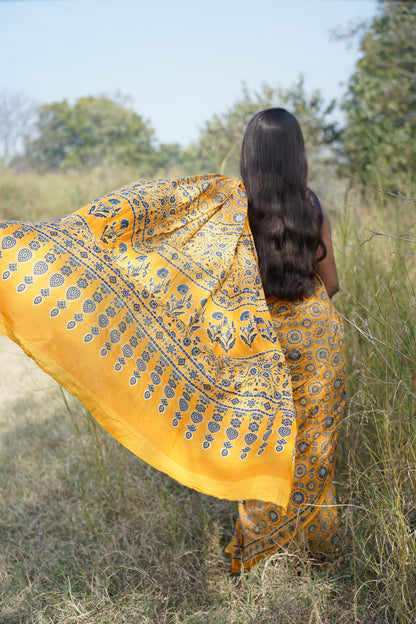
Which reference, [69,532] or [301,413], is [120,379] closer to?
[301,413]

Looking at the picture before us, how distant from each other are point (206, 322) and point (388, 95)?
7325 millimetres

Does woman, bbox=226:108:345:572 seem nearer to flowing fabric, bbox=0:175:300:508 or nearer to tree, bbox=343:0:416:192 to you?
flowing fabric, bbox=0:175:300:508

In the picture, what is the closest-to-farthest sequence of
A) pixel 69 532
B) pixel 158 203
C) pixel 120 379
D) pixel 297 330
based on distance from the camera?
pixel 120 379 → pixel 158 203 → pixel 297 330 → pixel 69 532

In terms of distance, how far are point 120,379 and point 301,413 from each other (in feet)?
2.47

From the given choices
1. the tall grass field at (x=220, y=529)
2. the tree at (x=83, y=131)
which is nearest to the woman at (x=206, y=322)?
the tall grass field at (x=220, y=529)

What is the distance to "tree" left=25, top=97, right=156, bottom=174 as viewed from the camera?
3312 centimetres

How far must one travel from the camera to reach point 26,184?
9758mm

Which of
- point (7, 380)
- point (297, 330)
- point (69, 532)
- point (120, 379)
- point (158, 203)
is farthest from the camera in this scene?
point (7, 380)

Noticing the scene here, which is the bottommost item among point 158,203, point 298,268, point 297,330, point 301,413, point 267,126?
point 301,413

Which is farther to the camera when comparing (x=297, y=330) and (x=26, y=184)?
(x=26, y=184)

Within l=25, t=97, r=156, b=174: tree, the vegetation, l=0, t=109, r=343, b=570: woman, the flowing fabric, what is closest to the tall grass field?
the vegetation

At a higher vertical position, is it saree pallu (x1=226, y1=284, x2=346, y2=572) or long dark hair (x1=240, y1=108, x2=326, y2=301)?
long dark hair (x1=240, y1=108, x2=326, y2=301)

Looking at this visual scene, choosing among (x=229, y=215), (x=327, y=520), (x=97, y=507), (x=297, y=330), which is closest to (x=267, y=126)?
(x=229, y=215)

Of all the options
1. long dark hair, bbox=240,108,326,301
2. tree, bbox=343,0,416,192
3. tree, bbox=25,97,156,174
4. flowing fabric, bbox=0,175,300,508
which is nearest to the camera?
flowing fabric, bbox=0,175,300,508
